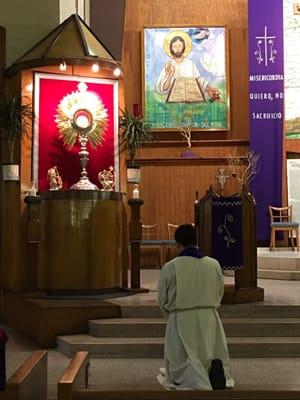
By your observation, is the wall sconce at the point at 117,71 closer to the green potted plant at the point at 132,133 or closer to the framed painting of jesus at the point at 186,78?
the green potted plant at the point at 132,133

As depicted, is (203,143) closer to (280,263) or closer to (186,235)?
(280,263)

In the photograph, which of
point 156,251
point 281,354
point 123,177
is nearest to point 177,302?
point 281,354

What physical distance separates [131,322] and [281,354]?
1.48 m

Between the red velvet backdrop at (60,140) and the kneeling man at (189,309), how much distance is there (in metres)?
4.02

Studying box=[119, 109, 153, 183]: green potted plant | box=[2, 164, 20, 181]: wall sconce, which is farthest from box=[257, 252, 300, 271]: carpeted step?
box=[2, 164, 20, 181]: wall sconce

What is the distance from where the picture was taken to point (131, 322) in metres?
6.01

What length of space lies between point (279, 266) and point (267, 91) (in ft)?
14.3

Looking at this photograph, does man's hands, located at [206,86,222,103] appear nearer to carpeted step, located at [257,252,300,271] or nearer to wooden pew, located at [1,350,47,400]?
carpeted step, located at [257,252,300,271]

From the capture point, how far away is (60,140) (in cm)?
781

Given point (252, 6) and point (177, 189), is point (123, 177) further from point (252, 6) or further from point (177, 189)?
point (252, 6)

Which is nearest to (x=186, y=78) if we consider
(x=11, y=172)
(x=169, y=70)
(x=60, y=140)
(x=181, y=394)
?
(x=169, y=70)

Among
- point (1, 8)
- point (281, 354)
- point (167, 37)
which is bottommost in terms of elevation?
point (281, 354)

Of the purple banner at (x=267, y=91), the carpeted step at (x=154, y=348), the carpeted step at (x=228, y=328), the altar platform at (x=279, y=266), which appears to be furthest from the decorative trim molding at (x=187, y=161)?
the carpeted step at (x=154, y=348)

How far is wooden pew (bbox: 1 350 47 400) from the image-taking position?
2.28 meters
